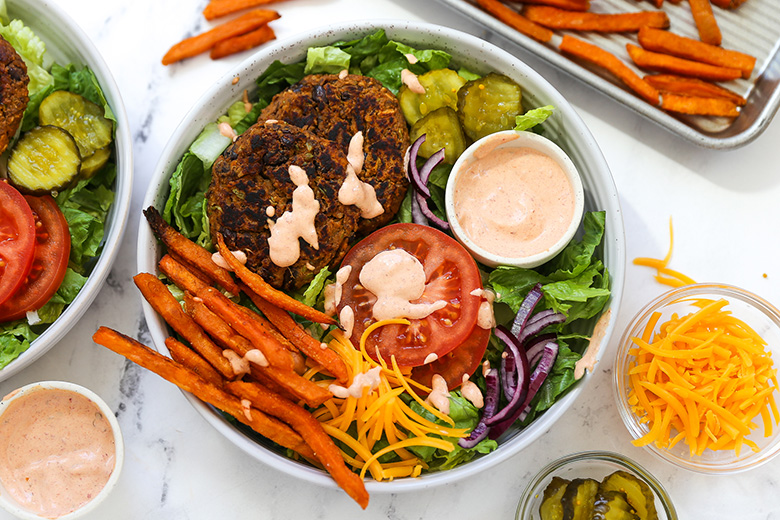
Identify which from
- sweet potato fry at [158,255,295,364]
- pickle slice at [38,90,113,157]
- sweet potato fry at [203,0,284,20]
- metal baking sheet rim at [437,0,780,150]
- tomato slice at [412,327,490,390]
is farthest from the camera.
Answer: sweet potato fry at [203,0,284,20]

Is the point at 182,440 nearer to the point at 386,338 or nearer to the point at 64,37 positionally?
the point at 386,338

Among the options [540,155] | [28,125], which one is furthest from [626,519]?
[28,125]

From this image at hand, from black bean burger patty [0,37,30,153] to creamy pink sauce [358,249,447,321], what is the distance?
4.97 feet

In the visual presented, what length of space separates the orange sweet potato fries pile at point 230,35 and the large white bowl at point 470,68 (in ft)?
1.15

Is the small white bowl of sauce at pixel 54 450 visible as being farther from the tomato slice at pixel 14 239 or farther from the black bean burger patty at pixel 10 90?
the black bean burger patty at pixel 10 90

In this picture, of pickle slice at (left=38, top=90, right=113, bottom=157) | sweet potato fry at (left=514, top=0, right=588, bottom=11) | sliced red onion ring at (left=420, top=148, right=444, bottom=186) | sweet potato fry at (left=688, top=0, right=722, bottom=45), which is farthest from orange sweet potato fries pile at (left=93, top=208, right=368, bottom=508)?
sweet potato fry at (left=688, top=0, right=722, bottom=45)

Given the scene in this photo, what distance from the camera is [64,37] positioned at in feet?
9.77

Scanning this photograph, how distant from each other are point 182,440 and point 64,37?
1.82 metres

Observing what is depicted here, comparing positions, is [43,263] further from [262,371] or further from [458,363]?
[458,363]

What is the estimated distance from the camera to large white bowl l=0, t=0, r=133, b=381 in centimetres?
274

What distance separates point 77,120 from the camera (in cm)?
292

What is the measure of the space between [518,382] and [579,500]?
548 millimetres

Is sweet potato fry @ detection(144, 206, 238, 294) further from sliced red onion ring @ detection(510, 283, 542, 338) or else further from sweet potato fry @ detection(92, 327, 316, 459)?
sliced red onion ring @ detection(510, 283, 542, 338)

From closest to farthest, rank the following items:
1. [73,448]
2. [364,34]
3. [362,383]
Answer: [362,383], [73,448], [364,34]
